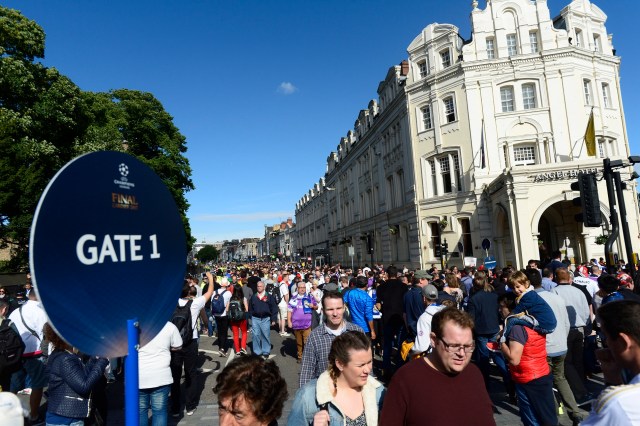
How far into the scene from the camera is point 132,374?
165cm

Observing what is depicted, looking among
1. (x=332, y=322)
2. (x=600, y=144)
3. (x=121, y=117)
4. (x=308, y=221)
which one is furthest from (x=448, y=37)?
(x=308, y=221)

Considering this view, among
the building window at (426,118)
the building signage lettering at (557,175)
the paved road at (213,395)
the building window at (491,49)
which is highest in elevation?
the building window at (491,49)

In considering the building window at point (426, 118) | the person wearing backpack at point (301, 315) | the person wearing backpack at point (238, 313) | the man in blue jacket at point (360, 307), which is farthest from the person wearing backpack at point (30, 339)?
the building window at point (426, 118)

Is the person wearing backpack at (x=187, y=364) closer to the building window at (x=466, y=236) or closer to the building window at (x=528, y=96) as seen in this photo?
the building window at (x=466, y=236)

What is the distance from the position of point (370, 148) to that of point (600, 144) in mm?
19620

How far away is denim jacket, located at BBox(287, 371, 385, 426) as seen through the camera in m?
2.54

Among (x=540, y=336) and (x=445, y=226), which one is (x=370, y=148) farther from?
(x=540, y=336)

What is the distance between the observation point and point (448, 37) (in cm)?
2773

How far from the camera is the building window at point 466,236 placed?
27078 millimetres

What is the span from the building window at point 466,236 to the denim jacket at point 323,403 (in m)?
26.2

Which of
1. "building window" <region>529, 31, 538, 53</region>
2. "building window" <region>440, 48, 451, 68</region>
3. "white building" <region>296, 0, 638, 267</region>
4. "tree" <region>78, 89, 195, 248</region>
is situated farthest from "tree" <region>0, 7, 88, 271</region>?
"building window" <region>529, 31, 538, 53</region>

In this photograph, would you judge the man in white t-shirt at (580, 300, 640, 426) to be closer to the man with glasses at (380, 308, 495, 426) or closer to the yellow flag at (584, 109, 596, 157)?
the man with glasses at (380, 308, 495, 426)

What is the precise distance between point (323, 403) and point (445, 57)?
98.9ft

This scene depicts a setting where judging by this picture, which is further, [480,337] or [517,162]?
[517,162]
